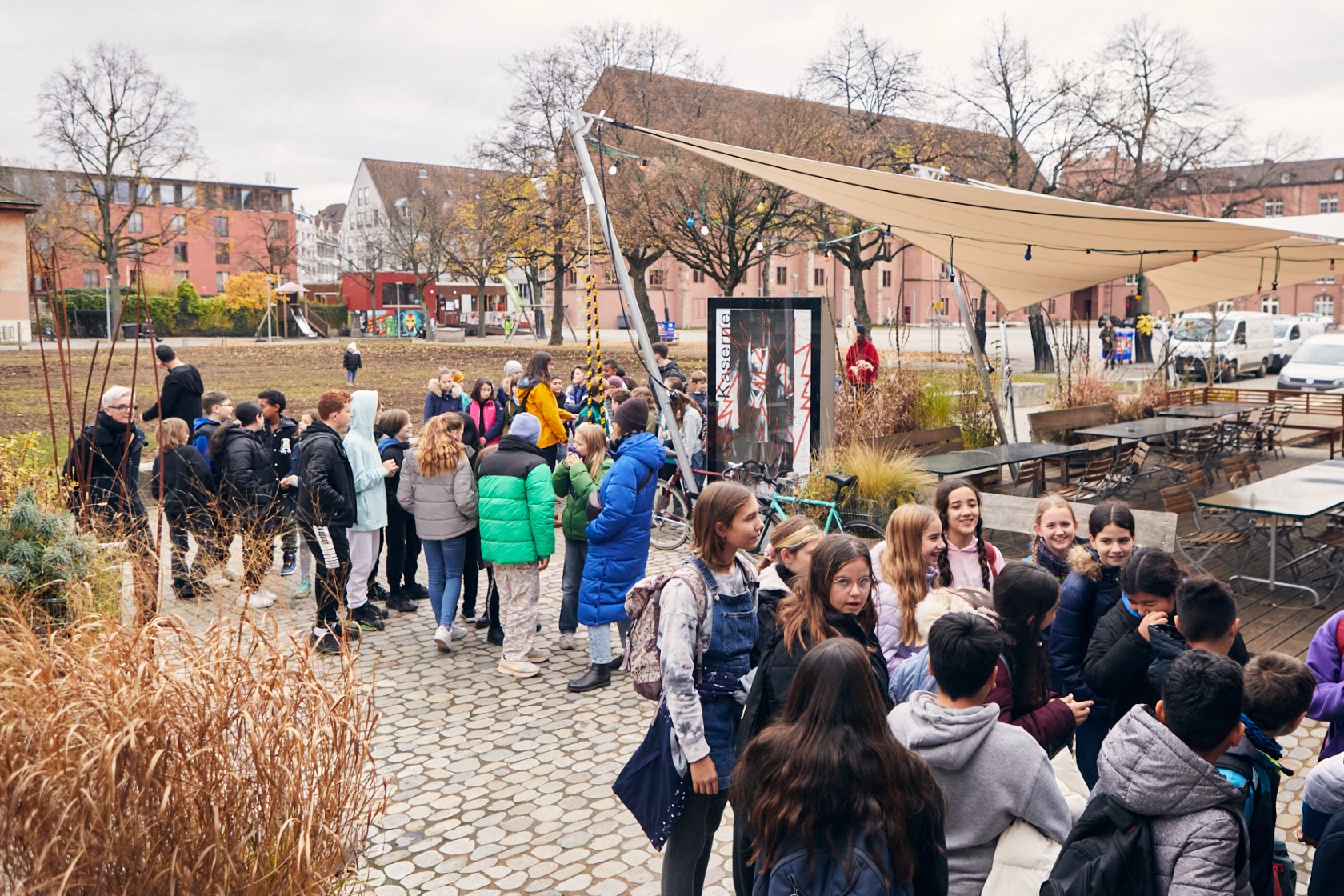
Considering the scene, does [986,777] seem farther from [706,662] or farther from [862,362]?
[862,362]

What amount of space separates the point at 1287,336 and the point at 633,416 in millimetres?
33168

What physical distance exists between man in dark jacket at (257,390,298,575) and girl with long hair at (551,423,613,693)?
2.49 meters

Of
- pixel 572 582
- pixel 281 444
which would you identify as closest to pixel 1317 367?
pixel 572 582

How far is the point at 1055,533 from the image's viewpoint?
14.3ft

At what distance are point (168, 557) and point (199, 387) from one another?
2.72m

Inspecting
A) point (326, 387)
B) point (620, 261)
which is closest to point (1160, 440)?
point (620, 261)

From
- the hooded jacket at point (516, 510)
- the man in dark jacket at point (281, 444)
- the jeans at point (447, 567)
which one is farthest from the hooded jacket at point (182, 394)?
the hooded jacket at point (516, 510)

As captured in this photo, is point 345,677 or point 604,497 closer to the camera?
point 345,677

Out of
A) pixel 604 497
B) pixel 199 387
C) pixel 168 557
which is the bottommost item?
pixel 168 557

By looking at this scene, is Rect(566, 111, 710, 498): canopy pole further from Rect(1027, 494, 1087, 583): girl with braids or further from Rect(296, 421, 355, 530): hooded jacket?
Rect(1027, 494, 1087, 583): girl with braids

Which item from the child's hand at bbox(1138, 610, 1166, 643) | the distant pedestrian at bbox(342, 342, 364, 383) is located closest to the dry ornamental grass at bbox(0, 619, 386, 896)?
the child's hand at bbox(1138, 610, 1166, 643)

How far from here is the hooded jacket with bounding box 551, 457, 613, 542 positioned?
633cm

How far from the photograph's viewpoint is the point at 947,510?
4367mm

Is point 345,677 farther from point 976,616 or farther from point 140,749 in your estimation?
point 976,616
